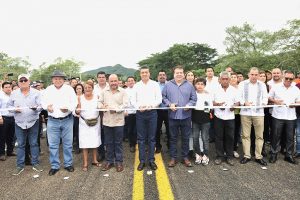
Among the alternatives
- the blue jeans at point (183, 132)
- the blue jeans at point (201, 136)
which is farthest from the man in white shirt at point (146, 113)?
the blue jeans at point (201, 136)

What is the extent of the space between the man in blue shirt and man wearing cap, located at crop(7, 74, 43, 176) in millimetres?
2828

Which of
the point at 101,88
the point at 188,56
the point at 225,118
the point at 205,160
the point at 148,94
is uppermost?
the point at 188,56

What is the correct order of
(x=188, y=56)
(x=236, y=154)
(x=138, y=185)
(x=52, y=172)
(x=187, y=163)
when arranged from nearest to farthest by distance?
(x=138, y=185), (x=52, y=172), (x=187, y=163), (x=236, y=154), (x=188, y=56)

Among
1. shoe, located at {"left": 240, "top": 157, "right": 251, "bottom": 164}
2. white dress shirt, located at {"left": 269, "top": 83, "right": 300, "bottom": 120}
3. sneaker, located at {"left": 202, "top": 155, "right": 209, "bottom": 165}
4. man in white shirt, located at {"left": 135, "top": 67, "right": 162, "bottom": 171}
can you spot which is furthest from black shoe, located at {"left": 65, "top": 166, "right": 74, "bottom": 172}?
white dress shirt, located at {"left": 269, "top": 83, "right": 300, "bottom": 120}

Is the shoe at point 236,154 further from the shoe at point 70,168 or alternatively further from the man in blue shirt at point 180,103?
the shoe at point 70,168

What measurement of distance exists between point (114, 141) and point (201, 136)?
191 cm

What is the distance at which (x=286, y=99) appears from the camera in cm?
628

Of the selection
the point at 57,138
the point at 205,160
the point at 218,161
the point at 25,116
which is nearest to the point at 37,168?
the point at 57,138

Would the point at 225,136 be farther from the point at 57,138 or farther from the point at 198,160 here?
the point at 57,138

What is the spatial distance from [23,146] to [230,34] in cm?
6470

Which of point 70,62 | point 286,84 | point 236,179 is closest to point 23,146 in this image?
point 236,179

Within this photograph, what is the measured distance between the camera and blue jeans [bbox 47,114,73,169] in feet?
19.1

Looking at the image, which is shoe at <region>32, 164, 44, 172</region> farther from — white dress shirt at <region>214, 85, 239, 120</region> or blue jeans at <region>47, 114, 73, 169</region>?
white dress shirt at <region>214, 85, 239, 120</region>

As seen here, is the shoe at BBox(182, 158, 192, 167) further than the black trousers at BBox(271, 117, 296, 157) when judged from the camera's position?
No
